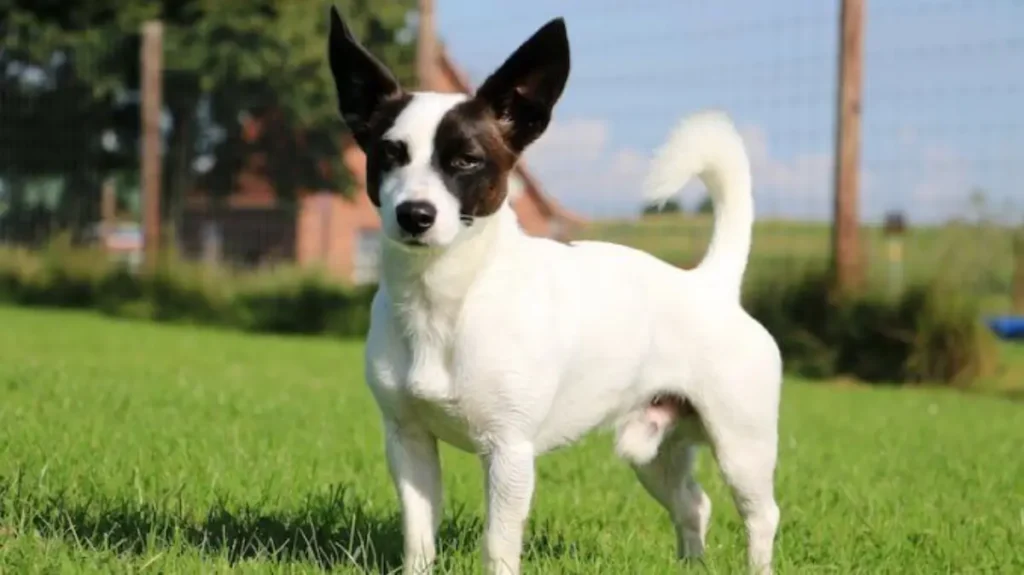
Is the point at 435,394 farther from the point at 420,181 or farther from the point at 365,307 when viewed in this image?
the point at 365,307

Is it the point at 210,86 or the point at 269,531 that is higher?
the point at 210,86

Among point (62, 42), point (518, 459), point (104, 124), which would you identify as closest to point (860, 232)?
point (518, 459)

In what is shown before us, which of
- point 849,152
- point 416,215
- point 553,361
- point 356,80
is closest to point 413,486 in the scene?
point 553,361

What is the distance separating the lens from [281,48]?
21.9m

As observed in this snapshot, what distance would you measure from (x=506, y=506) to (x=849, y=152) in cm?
959

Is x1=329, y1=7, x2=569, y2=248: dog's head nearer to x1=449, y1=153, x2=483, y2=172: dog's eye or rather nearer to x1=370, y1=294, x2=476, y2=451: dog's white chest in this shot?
x1=449, y1=153, x2=483, y2=172: dog's eye

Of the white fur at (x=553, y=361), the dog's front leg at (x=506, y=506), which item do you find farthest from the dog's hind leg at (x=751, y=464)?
the dog's front leg at (x=506, y=506)

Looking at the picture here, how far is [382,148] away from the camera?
10.5ft

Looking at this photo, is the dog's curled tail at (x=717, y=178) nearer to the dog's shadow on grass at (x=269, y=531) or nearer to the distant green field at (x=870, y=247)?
the dog's shadow on grass at (x=269, y=531)

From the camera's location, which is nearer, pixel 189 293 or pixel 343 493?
pixel 343 493

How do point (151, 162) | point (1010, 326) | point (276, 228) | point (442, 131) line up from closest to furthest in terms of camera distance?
point (442, 131), point (1010, 326), point (151, 162), point (276, 228)

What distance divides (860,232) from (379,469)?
804 cm

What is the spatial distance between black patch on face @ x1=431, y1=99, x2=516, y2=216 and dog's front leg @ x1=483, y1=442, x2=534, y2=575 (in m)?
0.57

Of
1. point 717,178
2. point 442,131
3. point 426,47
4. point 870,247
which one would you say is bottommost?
point 870,247
